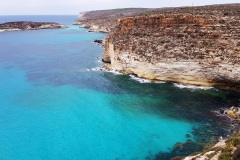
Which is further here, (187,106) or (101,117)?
(187,106)

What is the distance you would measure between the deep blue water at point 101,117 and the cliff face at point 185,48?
9.09 ft

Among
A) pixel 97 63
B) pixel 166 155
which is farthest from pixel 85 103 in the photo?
pixel 97 63

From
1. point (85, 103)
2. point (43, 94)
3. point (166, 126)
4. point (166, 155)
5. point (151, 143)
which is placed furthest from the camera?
point (43, 94)

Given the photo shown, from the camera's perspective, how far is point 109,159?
28.3 metres

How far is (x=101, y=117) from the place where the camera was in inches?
1496

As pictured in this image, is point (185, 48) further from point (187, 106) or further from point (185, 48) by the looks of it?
point (187, 106)

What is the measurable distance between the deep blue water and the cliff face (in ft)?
9.09

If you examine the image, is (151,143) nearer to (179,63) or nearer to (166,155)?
(166,155)

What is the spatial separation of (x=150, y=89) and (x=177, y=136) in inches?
644

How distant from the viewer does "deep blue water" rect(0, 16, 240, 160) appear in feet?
98.9

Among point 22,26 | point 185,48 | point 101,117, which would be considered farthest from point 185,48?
point 22,26

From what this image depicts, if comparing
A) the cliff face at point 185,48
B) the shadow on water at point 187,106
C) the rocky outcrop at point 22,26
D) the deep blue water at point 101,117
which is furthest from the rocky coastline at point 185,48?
the rocky outcrop at point 22,26

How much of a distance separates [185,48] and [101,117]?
20.8 metres

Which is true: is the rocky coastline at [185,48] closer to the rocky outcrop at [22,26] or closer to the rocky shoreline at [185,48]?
the rocky shoreline at [185,48]
